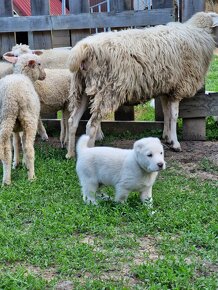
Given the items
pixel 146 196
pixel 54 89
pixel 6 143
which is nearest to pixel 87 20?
pixel 54 89

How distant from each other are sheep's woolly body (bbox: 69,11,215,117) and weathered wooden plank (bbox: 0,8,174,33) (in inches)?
22.7

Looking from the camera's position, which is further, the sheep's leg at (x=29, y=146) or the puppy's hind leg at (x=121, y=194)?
the sheep's leg at (x=29, y=146)

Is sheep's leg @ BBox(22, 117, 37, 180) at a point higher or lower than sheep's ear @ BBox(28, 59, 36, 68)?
lower

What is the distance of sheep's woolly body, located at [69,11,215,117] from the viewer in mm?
6914

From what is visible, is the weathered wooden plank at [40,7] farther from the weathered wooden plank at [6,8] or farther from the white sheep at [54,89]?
the white sheep at [54,89]

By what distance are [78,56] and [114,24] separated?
2.02 m

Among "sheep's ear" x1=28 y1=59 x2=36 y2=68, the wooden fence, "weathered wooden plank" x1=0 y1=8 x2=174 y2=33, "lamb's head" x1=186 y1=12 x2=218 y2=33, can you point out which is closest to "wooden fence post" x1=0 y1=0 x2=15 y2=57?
the wooden fence

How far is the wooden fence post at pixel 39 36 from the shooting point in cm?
880

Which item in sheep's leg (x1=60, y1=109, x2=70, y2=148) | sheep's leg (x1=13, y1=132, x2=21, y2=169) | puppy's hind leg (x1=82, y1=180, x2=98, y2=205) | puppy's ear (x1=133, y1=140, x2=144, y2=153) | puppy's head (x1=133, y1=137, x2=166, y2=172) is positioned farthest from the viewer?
sheep's leg (x1=60, y1=109, x2=70, y2=148)

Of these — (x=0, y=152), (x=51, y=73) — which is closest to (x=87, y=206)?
(x=0, y=152)

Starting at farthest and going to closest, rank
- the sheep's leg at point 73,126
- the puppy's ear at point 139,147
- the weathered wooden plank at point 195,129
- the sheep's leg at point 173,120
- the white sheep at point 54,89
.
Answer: the weathered wooden plank at point 195,129 → the sheep's leg at point 173,120 → the white sheep at point 54,89 → the sheep's leg at point 73,126 → the puppy's ear at point 139,147

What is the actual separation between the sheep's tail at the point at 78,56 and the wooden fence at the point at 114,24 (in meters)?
1.88

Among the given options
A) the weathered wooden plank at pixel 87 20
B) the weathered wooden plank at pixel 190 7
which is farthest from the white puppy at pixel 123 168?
the weathered wooden plank at pixel 190 7

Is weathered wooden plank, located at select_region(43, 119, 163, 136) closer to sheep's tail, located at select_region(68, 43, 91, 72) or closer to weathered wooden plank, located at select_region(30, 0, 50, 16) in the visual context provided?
weathered wooden plank, located at select_region(30, 0, 50, 16)
